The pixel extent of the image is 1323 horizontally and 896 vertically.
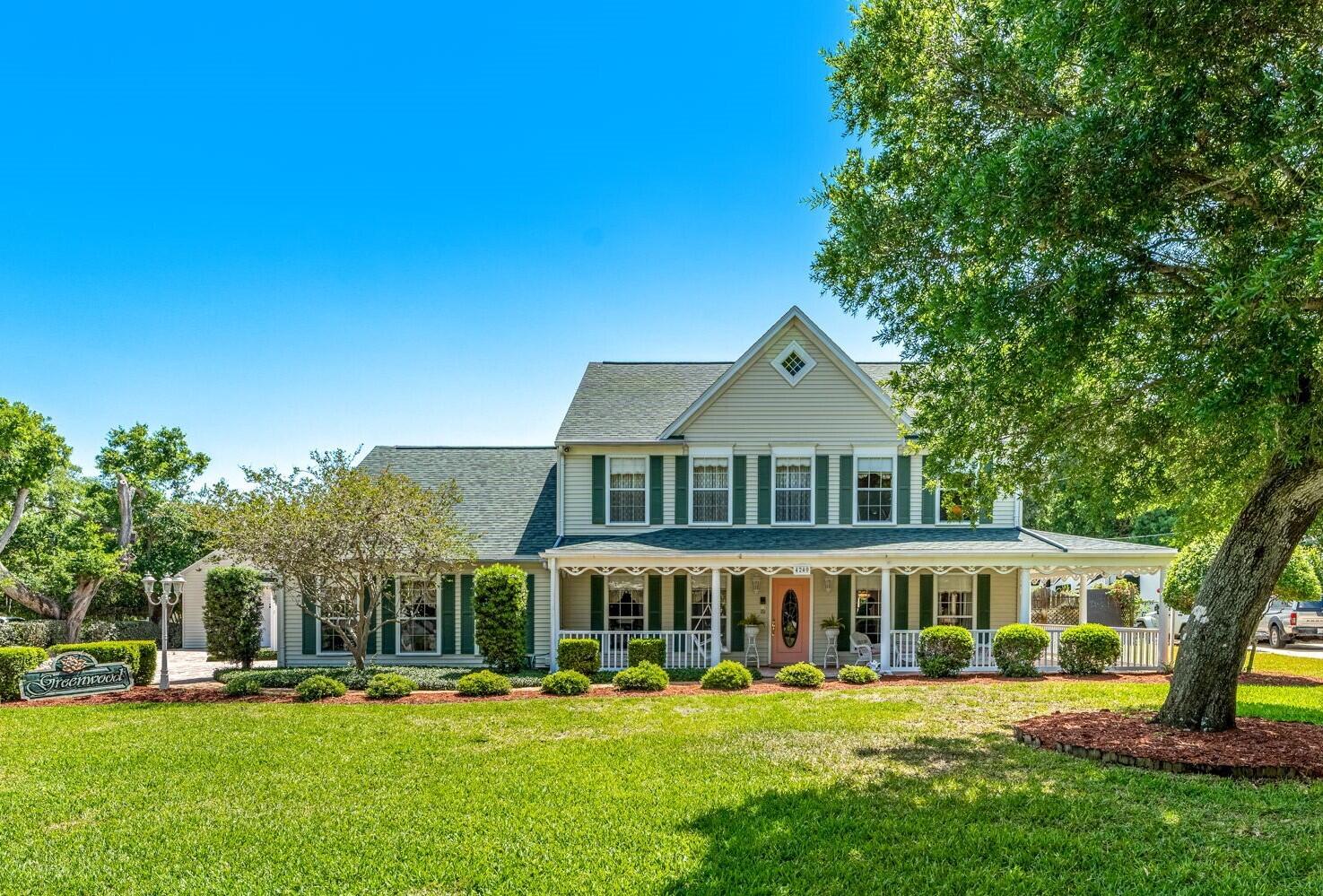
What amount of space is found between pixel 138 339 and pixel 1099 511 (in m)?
21.4

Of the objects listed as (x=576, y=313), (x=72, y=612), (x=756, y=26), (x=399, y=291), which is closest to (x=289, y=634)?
(x=399, y=291)

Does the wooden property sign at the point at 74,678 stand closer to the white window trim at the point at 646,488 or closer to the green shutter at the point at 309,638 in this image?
the green shutter at the point at 309,638

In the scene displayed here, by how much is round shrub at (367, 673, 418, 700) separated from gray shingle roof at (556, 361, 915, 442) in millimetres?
6516

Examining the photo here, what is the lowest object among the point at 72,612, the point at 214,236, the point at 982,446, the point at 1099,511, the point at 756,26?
the point at 72,612

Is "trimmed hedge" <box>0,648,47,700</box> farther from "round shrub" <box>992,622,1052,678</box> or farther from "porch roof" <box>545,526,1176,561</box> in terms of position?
"round shrub" <box>992,622,1052,678</box>

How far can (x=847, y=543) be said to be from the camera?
54.2 feet

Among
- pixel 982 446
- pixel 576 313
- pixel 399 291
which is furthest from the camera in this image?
pixel 576 313

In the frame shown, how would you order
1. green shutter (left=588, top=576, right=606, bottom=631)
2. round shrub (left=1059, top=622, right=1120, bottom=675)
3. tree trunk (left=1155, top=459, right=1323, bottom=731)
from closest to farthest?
tree trunk (left=1155, top=459, right=1323, bottom=731) → round shrub (left=1059, top=622, right=1120, bottom=675) → green shutter (left=588, top=576, right=606, bottom=631)

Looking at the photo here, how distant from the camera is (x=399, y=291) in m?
16.5

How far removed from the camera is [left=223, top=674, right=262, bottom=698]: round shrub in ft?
43.1

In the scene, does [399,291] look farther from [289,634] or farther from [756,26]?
[756,26]

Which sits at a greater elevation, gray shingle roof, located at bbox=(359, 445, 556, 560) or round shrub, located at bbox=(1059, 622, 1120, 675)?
gray shingle roof, located at bbox=(359, 445, 556, 560)

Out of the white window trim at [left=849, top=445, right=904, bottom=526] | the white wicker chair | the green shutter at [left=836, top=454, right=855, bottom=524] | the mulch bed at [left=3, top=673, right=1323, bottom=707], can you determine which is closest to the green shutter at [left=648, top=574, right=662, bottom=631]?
the mulch bed at [left=3, top=673, right=1323, bottom=707]

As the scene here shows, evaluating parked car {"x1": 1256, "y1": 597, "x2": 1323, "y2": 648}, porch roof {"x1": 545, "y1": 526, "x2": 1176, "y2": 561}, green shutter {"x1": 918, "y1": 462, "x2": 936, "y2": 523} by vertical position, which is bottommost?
parked car {"x1": 1256, "y1": 597, "x2": 1323, "y2": 648}
